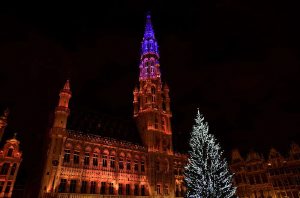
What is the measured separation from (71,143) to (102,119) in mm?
10481

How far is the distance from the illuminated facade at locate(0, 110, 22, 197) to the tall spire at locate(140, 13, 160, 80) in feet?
102

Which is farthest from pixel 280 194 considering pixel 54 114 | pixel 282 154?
pixel 54 114

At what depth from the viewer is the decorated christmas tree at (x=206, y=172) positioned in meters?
20.8

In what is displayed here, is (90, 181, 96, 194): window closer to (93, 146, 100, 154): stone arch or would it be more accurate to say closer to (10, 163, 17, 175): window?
(93, 146, 100, 154): stone arch

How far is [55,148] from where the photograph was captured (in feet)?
112

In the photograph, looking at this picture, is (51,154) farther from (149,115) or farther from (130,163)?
(149,115)

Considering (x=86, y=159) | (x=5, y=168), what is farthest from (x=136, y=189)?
(x=5, y=168)

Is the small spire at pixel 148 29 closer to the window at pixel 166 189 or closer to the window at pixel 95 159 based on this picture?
the window at pixel 95 159

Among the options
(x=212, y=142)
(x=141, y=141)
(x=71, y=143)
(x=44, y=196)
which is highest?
(x=141, y=141)

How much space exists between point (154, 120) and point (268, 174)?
27.0 meters

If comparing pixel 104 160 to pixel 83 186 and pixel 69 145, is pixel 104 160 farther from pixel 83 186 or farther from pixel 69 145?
pixel 69 145

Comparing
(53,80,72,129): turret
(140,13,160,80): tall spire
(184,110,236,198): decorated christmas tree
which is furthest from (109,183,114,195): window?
(140,13,160,80): tall spire

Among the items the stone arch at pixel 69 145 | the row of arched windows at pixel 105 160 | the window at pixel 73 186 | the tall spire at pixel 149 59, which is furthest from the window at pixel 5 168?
the tall spire at pixel 149 59

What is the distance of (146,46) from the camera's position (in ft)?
203
